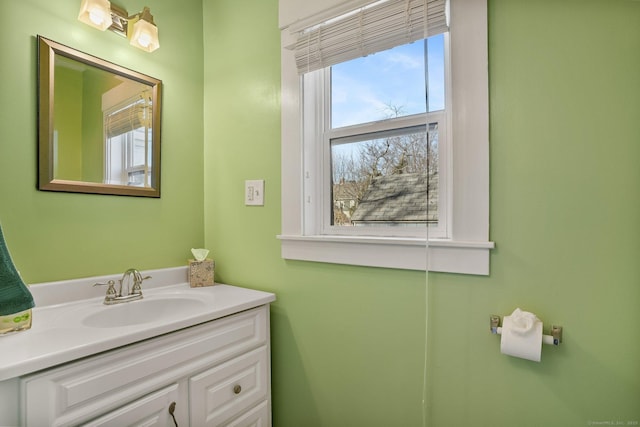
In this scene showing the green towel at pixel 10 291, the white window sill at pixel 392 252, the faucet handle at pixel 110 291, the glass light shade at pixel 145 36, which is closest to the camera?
the green towel at pixel 10 291

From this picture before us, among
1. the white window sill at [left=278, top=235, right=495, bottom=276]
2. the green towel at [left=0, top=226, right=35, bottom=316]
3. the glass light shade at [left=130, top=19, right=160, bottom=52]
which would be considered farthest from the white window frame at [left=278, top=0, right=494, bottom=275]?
the glass light shade at [left=130, top=19, right=160, bottom=52]

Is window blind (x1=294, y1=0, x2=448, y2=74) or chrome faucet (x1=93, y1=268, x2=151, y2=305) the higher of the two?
window blind (x1=294, y1=0, x2=448, y2=74)

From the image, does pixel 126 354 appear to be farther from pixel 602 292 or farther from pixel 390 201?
pixel 602 292

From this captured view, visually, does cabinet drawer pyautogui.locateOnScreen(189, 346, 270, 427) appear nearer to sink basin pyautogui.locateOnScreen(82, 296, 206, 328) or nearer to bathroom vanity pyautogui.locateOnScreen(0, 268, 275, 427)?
bathroom vanity pyautogui.locateOnScreen(0, 268, 275, 427)

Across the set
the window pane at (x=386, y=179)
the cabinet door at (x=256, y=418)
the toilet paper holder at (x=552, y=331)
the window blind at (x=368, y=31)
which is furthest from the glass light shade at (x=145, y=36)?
the toilet paper holder at (x=552, y=331)

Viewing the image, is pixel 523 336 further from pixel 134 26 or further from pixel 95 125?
pixel 134 26

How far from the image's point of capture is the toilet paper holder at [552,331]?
83 centimetres

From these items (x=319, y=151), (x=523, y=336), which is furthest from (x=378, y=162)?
(x=523, y=336)

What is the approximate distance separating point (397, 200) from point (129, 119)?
1.19 metres

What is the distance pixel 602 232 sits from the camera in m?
0.82

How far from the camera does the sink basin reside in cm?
114

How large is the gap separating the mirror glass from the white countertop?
388 mm

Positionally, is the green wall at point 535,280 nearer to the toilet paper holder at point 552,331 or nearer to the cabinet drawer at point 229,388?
the toilet paper holder at point 552,331

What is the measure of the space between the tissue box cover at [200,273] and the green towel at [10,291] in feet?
2.47
